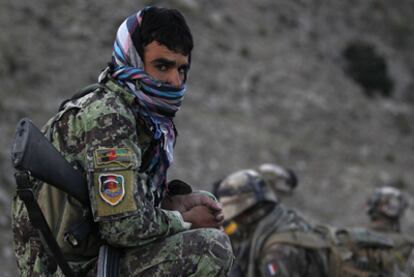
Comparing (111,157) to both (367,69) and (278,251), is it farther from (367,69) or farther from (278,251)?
(367,69)

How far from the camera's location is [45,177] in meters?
2.62

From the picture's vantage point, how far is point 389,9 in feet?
115

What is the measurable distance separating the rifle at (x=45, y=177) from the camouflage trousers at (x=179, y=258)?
0.07 meters

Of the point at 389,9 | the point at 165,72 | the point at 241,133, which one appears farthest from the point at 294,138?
the point at 165,72

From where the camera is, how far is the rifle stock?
8.34 ft

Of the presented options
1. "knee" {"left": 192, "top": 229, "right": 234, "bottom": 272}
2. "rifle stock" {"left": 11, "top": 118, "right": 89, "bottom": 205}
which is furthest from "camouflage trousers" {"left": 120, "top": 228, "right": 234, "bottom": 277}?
"rifle stock" {"left": 11, "top": 118, "right": 89, "bottom": 205}

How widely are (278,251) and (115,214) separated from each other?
9.04 feet

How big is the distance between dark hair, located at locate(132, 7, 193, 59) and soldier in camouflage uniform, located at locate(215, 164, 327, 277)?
2.56 meters

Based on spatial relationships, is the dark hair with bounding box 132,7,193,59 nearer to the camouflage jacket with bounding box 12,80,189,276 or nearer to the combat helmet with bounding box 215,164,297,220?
the camouflage jacket with bounding box 12,80,189,276

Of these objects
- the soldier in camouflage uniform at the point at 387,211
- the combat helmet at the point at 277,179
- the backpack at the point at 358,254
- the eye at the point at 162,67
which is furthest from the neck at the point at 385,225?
the eye at the point at 162,67

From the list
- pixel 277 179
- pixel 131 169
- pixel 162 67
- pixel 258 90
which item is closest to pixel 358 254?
pixel 277 179

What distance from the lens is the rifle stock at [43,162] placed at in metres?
2.54

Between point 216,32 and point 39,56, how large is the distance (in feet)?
22.1

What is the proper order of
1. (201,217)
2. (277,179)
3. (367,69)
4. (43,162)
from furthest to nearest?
(367,69), (277,179), (201,217), (43,162)
